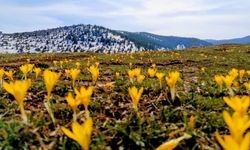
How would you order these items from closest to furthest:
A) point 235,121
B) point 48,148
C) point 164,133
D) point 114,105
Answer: point 235,121 < point 48,148 < point 164,133 < point 114,105

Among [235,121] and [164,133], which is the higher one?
[235,121]

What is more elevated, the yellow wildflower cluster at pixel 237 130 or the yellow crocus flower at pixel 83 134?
the yellow wildflower cluster at pixel 237 130

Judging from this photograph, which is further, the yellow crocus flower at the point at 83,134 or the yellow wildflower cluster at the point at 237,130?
the yellow crocus flower at the point at 83,134

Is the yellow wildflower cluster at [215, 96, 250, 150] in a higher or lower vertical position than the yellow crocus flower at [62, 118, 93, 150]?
higher

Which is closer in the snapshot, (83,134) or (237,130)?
(237,130)

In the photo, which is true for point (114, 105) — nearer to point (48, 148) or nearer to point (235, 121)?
point (48, 148)

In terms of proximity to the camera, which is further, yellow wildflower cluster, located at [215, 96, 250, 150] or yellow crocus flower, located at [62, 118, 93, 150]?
yellow crocus flower, located at [62, 118, 93, 150]

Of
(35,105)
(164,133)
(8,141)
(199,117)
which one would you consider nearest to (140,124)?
(164,133)

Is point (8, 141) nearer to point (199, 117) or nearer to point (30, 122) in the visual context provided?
point (30, 122)

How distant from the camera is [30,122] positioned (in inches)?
236

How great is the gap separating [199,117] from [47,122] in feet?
7.75

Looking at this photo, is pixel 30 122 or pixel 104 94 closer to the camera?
pixel 30 122

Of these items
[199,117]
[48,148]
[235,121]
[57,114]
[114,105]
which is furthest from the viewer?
[114,105]

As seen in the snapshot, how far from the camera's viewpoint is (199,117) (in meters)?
6.71
